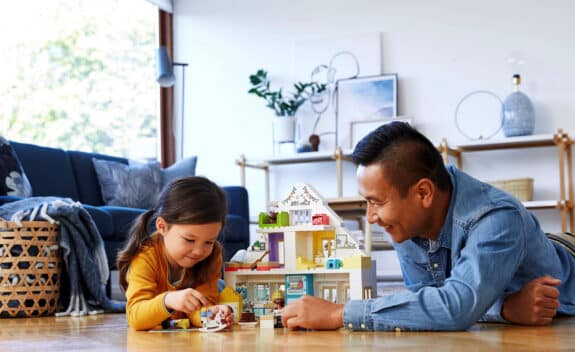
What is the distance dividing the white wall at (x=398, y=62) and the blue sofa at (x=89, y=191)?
4.42ft

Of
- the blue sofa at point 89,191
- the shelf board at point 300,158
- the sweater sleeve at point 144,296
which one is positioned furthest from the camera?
the shelf board at point 300,158

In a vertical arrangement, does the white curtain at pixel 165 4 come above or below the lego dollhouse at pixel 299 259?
above

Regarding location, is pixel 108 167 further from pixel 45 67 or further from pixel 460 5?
pixel 460 5

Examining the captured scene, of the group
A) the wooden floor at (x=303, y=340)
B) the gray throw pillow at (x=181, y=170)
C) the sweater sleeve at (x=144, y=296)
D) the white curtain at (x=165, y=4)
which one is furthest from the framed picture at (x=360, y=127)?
the wooden floor at (x=303, y=340)

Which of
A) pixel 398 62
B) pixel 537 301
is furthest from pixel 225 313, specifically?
pixel 398 62

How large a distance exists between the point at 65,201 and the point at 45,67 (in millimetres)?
2574

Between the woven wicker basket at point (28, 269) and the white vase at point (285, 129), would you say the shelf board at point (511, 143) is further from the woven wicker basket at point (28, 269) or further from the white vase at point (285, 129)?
the woven wicker basket at point (28, 269)

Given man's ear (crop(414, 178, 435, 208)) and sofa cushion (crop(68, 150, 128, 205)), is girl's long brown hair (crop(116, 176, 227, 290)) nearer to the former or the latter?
man's ear (crop(414, 178, 435, 208))

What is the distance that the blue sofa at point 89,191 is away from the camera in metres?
4.01

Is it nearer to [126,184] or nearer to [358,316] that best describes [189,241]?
[358,316]

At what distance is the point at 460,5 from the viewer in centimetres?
574

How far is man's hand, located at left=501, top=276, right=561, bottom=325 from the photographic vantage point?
6.02 feet

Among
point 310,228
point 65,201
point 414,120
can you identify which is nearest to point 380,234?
point 414,120

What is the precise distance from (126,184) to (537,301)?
3434 millimetres
